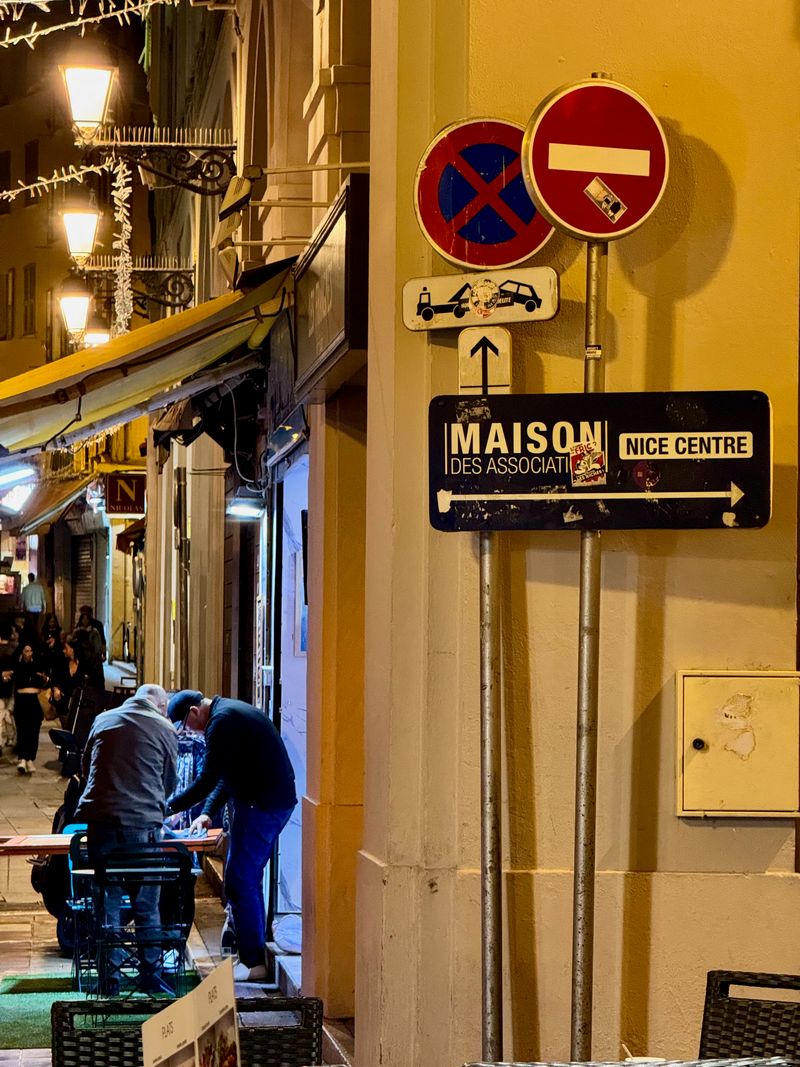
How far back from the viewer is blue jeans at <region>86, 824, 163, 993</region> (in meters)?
9.49

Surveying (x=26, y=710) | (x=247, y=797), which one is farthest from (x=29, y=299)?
(x=247, y=797)

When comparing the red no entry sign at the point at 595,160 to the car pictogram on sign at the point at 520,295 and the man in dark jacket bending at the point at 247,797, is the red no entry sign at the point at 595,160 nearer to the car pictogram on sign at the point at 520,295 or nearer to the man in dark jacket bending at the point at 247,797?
the car pictogram on sign at the point at 520,295

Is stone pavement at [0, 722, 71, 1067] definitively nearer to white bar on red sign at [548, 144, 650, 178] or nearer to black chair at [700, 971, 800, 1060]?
black chair at [700, 971, 800, 1060]

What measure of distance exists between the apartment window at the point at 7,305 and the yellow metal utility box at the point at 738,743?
39.9 metres

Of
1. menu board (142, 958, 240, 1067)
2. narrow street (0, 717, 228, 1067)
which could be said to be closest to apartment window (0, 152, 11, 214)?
narrow street (0, 717, 228, 1067)

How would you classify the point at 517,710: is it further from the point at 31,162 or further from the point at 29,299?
the point at 31,162

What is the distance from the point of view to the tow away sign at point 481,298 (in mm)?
4957

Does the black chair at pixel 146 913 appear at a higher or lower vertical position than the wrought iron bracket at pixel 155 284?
lower

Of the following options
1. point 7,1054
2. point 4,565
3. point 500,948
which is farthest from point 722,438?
point 4,565

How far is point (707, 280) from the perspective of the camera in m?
5.36

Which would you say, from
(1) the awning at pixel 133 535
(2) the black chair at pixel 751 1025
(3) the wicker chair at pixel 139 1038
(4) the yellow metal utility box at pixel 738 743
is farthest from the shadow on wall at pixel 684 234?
(1) the awning at pixel 133 535

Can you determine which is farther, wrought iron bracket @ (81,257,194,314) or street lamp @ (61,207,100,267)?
wrought iron bracket @ (81,257,194,314)

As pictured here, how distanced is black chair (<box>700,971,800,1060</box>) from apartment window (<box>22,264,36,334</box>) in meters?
40.5

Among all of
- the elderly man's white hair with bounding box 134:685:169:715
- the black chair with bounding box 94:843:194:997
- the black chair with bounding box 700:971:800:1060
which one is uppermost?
the elderly man's white hair with bounding box 134:685:169:715
